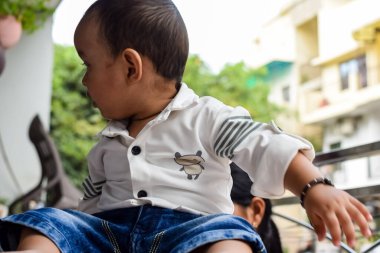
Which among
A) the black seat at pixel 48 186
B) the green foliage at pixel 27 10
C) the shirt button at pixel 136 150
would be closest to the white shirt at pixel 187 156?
the shirt button at pixel 136 150

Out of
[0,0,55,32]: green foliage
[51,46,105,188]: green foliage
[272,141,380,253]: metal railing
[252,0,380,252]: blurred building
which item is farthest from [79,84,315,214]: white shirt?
[51,46,105,188]: green foliage

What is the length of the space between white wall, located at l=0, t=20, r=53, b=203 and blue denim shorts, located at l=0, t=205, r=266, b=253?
140 inches

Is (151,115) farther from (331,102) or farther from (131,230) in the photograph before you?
(331,102)

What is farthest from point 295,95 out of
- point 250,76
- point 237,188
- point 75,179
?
point 237,188

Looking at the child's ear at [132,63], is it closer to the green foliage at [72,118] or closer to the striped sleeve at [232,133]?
the striped sleeve at [232,133]

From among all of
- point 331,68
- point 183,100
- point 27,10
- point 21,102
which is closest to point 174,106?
point 183,100

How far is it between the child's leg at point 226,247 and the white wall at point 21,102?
367cm

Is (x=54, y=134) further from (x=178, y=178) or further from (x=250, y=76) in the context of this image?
(x=178, y=178)

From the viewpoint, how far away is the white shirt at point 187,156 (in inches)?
25.5

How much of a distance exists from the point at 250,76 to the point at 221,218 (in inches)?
295

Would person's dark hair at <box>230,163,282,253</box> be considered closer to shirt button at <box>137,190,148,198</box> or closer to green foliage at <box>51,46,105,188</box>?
shirt button at <box>137,190,148,198</box>

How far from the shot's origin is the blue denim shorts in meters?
0.61

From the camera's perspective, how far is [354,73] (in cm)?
660

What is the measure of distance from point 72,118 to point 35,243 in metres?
7.02
